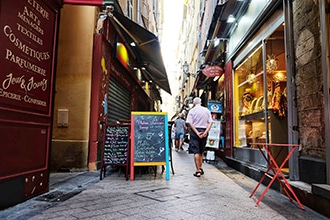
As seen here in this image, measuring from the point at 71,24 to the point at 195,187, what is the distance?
477 cm

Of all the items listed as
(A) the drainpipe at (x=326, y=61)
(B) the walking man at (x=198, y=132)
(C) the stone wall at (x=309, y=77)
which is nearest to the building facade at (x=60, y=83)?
(B) the walking man at (x=198, y=132)

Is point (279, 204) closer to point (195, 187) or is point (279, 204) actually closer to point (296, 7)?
point (195, 187)

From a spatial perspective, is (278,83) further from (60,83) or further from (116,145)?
(60,83)

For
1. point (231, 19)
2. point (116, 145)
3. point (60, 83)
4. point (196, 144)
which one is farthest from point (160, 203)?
point (231, 19)

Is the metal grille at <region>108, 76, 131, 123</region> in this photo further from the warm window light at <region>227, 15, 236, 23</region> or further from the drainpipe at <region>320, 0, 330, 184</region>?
the drainpipe at <region>320, 0, 330, 184</region>

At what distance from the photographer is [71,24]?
21.7 feet

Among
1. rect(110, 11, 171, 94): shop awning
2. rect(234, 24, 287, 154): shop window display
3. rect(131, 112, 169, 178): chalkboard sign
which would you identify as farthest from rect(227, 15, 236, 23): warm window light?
rect(131, 112, 169, 178): chalkboard sign

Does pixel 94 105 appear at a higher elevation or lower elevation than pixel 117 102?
lower

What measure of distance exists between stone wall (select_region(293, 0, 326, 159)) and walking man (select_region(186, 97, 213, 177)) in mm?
2304

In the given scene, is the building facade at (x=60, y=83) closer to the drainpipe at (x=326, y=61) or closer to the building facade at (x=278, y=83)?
the building facade at (x=278, y=83)

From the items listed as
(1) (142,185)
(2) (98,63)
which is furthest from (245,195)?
(2) (98,63)

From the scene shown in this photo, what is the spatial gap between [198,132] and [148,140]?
1.23 metres

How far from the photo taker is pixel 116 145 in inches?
218

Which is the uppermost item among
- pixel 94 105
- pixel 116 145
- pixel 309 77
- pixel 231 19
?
pixel 231 19
